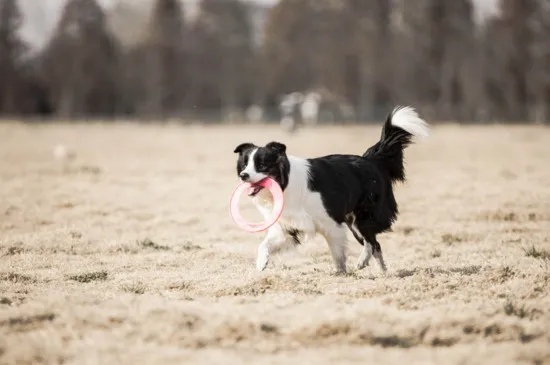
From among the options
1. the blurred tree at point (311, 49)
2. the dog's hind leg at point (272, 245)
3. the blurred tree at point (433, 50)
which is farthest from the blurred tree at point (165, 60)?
the dog's hind leg at point (272, 245)

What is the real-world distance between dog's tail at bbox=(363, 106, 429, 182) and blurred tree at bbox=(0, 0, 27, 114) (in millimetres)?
62334

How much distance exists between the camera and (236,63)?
74062 mm

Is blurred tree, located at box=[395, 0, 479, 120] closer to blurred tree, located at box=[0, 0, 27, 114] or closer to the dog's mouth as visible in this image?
blurred tree, located at box=[0, 0, 27, 114]

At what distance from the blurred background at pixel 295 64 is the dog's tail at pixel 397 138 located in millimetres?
51456

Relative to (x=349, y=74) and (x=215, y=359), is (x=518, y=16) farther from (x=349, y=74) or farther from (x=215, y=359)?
(x=215, y=359)

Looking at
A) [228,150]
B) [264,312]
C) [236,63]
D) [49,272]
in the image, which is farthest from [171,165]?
[236,63]

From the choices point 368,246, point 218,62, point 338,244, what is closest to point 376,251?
point 368,246

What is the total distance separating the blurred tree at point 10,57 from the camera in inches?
2606

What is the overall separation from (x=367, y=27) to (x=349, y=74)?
15.4ft

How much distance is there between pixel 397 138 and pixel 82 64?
210 feet

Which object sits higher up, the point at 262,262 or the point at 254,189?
the point at 254,189

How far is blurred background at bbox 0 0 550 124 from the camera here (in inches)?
2552

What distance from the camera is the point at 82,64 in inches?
2707

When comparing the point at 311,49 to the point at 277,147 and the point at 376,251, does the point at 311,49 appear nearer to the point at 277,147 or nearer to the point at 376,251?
the point at 376,251
